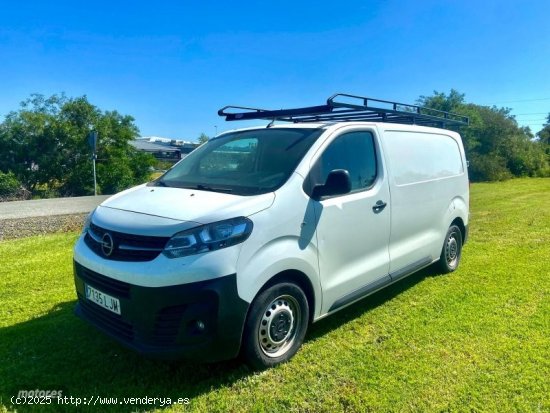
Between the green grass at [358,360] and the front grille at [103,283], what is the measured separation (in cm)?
70

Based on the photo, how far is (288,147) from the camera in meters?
3.54

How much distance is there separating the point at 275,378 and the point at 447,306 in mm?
2335

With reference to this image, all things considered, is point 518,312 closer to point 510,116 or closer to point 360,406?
point 360,406

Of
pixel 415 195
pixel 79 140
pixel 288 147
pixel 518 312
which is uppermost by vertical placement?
pixel 79 140

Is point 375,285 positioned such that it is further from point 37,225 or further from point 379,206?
point 37,225

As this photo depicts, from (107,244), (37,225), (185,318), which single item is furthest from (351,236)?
(37,225)

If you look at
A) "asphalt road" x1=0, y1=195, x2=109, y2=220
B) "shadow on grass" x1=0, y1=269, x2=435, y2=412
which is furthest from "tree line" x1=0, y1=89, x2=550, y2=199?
"shadow on grass" x1=0, y1=269, x2=435, y2=412

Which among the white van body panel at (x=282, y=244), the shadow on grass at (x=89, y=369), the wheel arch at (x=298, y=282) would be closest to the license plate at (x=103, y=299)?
the shadow on grass at (x=89, y=369)

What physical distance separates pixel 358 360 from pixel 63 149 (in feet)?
65.5

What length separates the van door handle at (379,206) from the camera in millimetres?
3785

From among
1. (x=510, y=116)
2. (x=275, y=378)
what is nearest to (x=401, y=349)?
(x=275, y=378)

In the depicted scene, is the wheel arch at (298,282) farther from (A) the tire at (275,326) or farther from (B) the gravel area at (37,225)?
(B) the gravel area at (37,225)

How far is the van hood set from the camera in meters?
2.72

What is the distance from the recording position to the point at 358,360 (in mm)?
3242
